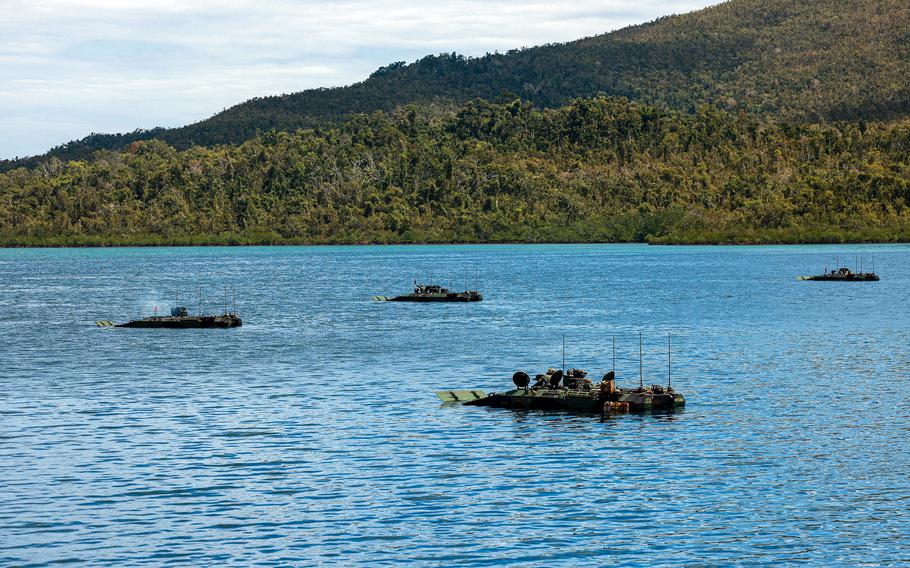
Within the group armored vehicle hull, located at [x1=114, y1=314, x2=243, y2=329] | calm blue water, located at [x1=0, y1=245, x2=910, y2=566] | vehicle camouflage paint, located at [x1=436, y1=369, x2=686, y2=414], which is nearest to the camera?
calm blue water, located at [x1=0, y1=245, x2=910, y2=566]

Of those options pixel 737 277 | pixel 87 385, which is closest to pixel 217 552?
pixel 87 385

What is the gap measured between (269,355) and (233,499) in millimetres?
47690

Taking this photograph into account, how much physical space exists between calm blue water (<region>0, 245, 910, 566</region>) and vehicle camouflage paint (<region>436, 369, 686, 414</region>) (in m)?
0.88

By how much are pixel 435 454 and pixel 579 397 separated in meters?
12.5

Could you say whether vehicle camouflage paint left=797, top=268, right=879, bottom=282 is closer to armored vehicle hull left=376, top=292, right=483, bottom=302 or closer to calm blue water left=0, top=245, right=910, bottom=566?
armored vehicle hull left=376, top=292, right=483, bottom=302

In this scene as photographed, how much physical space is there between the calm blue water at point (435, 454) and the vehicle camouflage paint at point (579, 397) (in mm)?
876

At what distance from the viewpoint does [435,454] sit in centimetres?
5172

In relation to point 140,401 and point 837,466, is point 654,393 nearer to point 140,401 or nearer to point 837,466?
point 837,466

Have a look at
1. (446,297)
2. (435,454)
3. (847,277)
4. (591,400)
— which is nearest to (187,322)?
(446,297)

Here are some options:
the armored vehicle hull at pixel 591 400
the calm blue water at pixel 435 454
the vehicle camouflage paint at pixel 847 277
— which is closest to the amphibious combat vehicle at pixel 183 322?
the calm blue water at pixel 435 454

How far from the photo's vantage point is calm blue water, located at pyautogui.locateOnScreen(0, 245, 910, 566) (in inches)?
1524

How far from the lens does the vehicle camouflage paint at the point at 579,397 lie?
61.3m

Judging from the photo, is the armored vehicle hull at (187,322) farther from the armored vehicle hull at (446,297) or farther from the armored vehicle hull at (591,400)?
the armored vehicle hull at (591,400)

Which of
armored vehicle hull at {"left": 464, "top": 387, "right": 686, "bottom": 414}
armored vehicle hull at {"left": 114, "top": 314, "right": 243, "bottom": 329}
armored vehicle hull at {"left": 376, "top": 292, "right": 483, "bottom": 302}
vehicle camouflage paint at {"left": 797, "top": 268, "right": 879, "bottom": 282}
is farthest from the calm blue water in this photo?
vehicle camouflage paint at {"left": 797, "top": 268, "right": 879, "bottom": 282}
